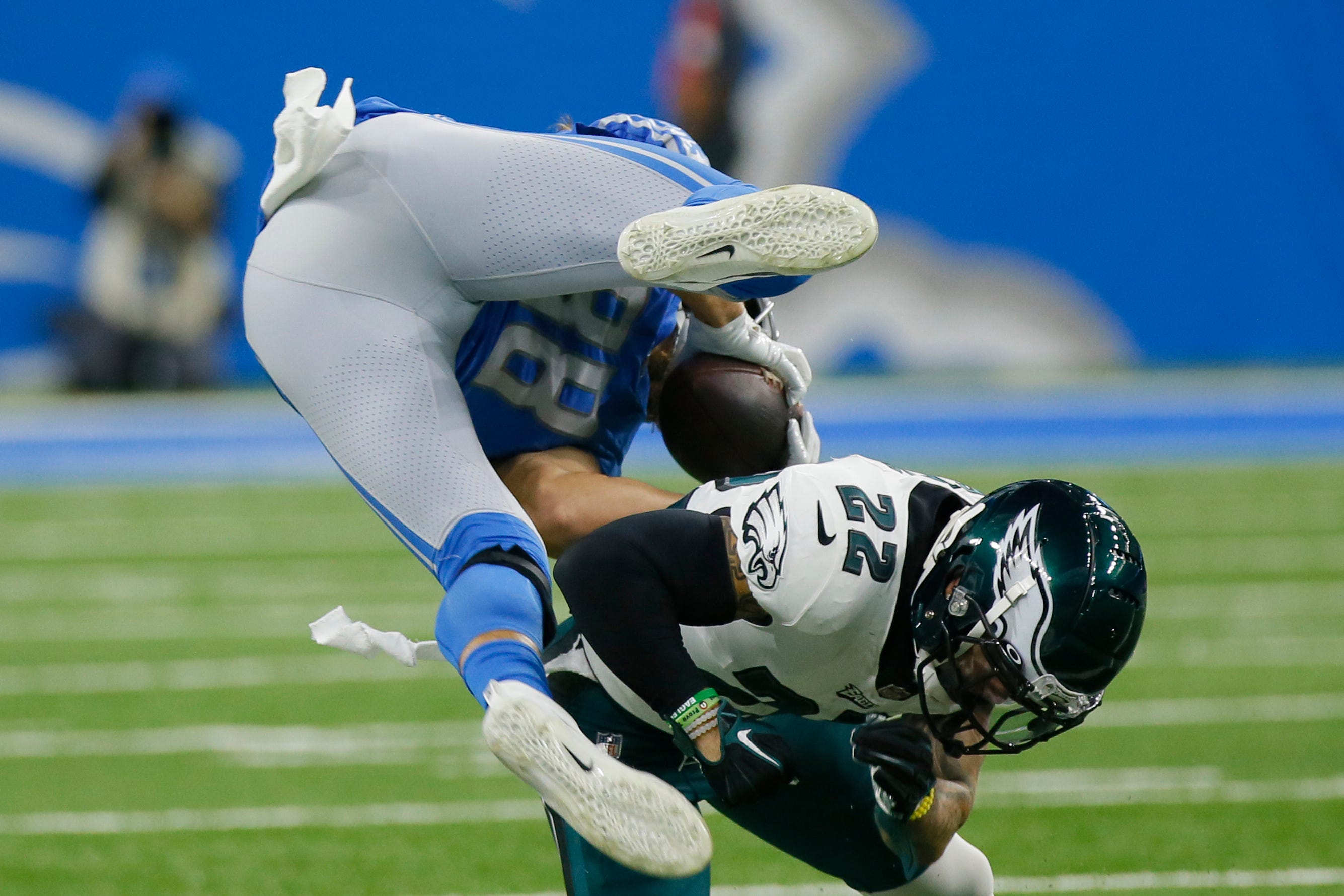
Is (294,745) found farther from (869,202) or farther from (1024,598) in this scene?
(869,202)

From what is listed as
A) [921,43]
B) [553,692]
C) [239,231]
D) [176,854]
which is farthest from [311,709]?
[921,43]

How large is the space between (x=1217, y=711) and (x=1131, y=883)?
166 centimetres

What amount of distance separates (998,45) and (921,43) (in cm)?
51

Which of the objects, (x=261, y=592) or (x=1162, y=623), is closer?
(x=1162, y=623)

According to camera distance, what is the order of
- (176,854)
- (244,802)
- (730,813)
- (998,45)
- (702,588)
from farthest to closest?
1. (998,45)
2. (244,802)
3. (176,854)
4. (730,813)
5. (702,588)

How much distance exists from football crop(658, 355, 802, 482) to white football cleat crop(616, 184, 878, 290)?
0.48 metres

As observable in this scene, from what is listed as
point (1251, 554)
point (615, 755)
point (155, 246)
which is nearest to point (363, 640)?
point (615, 755)

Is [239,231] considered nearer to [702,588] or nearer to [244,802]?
[244,802]

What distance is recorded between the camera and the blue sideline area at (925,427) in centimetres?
955

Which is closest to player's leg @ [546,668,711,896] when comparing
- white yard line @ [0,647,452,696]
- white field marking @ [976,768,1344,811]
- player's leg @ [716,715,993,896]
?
player's leg @ [716,715,993,896]

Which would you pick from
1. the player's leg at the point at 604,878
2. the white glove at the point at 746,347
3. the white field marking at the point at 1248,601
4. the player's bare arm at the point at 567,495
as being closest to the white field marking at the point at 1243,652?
the white field marking at the point at 1248,601

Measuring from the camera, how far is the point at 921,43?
12008 mm

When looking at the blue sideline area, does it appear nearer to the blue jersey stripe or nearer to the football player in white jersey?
the blue jersey stripe

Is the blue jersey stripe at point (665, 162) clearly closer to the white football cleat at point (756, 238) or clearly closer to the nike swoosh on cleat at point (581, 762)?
the white football cleat at point (756, 238)
